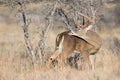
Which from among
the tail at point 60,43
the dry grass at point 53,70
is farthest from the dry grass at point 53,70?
the tail at point 60,43

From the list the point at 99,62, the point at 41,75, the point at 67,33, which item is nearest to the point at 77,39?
the point at 67,33

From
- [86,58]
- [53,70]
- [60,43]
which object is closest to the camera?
[53,70]

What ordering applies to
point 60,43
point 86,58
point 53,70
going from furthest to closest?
point 60,43, point 86,58, point 53,70

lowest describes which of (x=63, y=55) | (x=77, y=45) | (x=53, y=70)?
(x=53, y=70)

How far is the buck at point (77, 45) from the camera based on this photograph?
1147 centimetres

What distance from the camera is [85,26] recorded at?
11594mm

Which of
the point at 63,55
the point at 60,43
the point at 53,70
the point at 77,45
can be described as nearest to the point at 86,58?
the point at 77,45

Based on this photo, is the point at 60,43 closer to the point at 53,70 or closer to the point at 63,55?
the point at 63,55

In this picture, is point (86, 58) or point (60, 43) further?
point (60, 43)

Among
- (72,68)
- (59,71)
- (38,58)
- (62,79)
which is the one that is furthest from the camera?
(38,58)

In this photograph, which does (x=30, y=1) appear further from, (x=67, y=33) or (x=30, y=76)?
(x=30, y=76)

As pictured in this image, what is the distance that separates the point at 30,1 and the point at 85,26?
5.39 feet

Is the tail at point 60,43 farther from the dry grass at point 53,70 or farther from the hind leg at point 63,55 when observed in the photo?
→ the dry grass at point 53,70

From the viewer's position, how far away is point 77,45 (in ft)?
37.7
